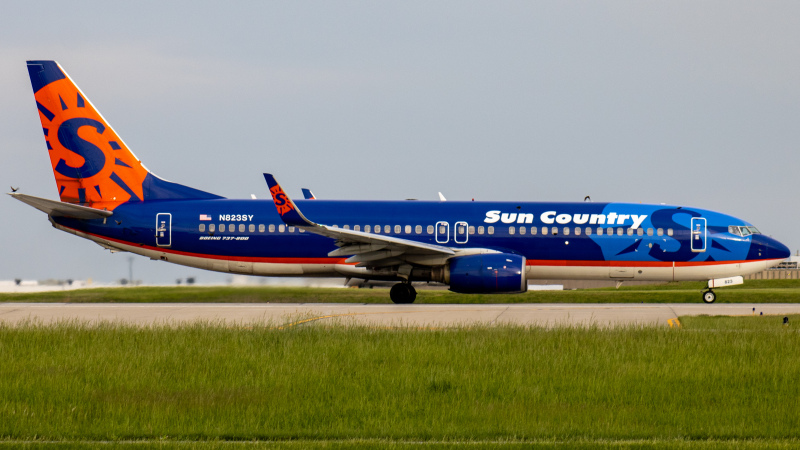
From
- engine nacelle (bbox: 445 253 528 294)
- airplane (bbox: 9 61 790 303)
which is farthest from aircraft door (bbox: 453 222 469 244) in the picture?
engine nacelle (bbox: 445 253 528 294)

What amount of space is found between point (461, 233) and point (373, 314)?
7025mm

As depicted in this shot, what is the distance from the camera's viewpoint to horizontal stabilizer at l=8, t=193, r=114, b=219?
27.5m

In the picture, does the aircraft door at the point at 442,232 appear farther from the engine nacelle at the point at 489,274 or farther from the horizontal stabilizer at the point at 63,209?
the horizontal stabilizer at the point at 63,209

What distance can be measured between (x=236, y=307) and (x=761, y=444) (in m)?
17.6

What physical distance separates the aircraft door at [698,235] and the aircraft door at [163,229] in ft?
55.0

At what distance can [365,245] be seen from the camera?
26.6 metres

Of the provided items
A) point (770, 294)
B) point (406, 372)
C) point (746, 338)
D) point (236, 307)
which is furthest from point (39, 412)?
point (770, 294)

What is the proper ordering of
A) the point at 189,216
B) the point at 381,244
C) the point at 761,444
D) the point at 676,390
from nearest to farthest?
the point at 761,444, the point at 676,390, the point at 381,244, the point at 189,216

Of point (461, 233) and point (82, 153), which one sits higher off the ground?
point (82, 153)

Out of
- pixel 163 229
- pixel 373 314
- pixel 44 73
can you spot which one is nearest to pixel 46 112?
pixel 44 73

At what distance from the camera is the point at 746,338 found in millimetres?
15648

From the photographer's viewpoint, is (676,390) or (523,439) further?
(676,390)

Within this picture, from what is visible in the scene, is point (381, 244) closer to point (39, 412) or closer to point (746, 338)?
point (746, 338)

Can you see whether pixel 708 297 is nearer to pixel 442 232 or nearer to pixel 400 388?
pixel 442 232
